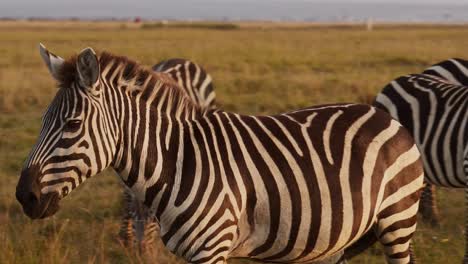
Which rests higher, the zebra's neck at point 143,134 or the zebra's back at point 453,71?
the zebra's neck at point 143,134

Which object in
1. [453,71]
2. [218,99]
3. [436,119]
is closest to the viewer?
[436,119]

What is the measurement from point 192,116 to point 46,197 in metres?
0.98

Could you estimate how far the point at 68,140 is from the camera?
3.29m

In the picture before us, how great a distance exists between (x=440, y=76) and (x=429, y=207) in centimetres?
150

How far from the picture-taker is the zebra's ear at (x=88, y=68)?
3.22 meters

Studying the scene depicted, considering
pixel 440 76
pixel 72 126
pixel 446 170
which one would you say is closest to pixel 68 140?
pixel 72 126

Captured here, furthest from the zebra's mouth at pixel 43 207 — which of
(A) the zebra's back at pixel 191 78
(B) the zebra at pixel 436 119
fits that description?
(A) the zebra's back at pixel 191 78

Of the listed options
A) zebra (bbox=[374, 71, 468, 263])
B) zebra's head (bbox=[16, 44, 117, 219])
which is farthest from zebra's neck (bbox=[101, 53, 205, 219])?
zebra (bbox=[374, 71, 468, 263])

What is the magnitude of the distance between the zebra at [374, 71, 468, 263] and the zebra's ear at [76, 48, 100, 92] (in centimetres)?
375

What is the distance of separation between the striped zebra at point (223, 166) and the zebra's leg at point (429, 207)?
11.1 feet

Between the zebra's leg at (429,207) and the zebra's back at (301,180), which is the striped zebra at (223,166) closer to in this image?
the zebra's back at (301,180)

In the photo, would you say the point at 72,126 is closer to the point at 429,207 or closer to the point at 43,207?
the point at 43,207

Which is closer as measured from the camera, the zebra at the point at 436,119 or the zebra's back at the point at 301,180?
the zebra's back at the point at 301,180

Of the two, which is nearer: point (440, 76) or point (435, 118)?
point (435, 118)
